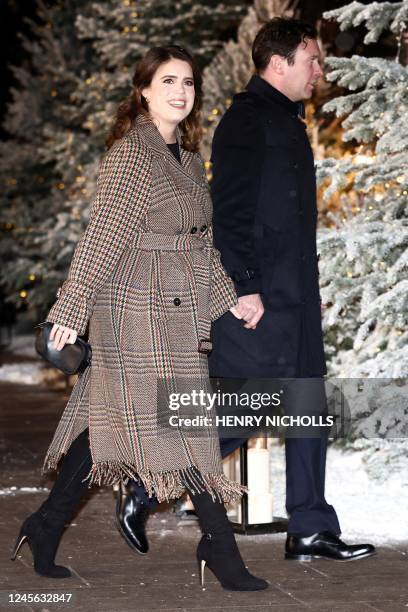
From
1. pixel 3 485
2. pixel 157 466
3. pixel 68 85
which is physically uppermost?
pixel 68 85

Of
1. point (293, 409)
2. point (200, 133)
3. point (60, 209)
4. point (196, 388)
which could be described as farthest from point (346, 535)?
point (60, 209)

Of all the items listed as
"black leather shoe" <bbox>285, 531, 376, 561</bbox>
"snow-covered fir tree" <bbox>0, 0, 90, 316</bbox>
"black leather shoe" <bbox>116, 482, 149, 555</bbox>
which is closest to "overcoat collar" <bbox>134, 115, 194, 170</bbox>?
"black leather shoe" <bbox>116, 482, 149, 555</bbox>

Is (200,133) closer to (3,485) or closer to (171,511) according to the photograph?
(171,511)

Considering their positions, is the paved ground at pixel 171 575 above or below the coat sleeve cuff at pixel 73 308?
below

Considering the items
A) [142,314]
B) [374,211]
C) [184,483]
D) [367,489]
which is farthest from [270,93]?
[367,489]

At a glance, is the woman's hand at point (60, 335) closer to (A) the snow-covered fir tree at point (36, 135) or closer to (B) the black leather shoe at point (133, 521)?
(B) the black leather shoe at point (133, 521)

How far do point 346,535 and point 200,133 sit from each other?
206cm

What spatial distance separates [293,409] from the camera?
5.76m

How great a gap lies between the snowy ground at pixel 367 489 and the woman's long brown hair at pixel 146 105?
2069 millimetres

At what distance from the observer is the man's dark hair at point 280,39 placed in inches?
227

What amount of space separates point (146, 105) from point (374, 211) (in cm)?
254

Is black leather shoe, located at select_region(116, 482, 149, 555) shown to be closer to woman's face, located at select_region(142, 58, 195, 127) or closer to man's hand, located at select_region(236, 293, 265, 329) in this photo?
man's hand, located at select_region(236, 293, 265, 329)

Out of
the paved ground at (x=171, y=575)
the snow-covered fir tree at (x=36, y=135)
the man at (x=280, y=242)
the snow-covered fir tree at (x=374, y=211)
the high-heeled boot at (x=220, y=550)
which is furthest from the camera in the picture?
the snow-covered fir tree at (x=36, y=135)

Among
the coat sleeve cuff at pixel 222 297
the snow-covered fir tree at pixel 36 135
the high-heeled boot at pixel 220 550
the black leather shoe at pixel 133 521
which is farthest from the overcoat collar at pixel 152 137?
the snow-covered fir tree at pixel 36 135
